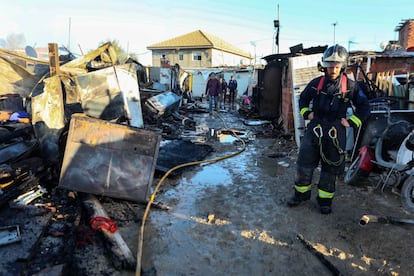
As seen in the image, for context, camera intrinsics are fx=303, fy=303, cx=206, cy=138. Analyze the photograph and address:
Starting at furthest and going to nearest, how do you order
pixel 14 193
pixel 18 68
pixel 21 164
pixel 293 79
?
pixel 18 68 → pixel 293 79 → pixel 21 164 → pixel 14 193

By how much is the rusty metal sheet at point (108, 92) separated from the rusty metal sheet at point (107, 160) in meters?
3.67

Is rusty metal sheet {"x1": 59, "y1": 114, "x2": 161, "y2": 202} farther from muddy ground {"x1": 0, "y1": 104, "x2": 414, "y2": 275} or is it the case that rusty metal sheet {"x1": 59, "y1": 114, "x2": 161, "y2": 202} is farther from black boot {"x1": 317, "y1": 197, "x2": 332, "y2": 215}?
black boot {"x1": 317, "y1": 197, "x2": 332, "y2": 215}

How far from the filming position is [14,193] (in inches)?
146

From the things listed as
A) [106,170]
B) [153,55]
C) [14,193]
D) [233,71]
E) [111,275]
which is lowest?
[111,275]

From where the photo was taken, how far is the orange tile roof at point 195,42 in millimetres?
36844

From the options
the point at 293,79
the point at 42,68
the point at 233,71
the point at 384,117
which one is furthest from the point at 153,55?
the point at 384,117

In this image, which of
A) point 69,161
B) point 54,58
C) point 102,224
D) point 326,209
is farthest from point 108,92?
point 326,209

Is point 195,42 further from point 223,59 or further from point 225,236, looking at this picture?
point 225,236

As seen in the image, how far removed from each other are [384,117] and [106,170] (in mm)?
4481

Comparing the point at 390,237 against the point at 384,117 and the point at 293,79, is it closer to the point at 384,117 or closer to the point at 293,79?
the point at 384,117

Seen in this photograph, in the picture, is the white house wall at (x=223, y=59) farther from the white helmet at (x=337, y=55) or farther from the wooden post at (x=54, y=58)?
the white helmet at (x=337, y=55)

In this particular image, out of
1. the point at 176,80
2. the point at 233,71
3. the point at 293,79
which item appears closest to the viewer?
the point at 293,79

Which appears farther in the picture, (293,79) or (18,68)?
(18,68)

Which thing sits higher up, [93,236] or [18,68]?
[18,68]
